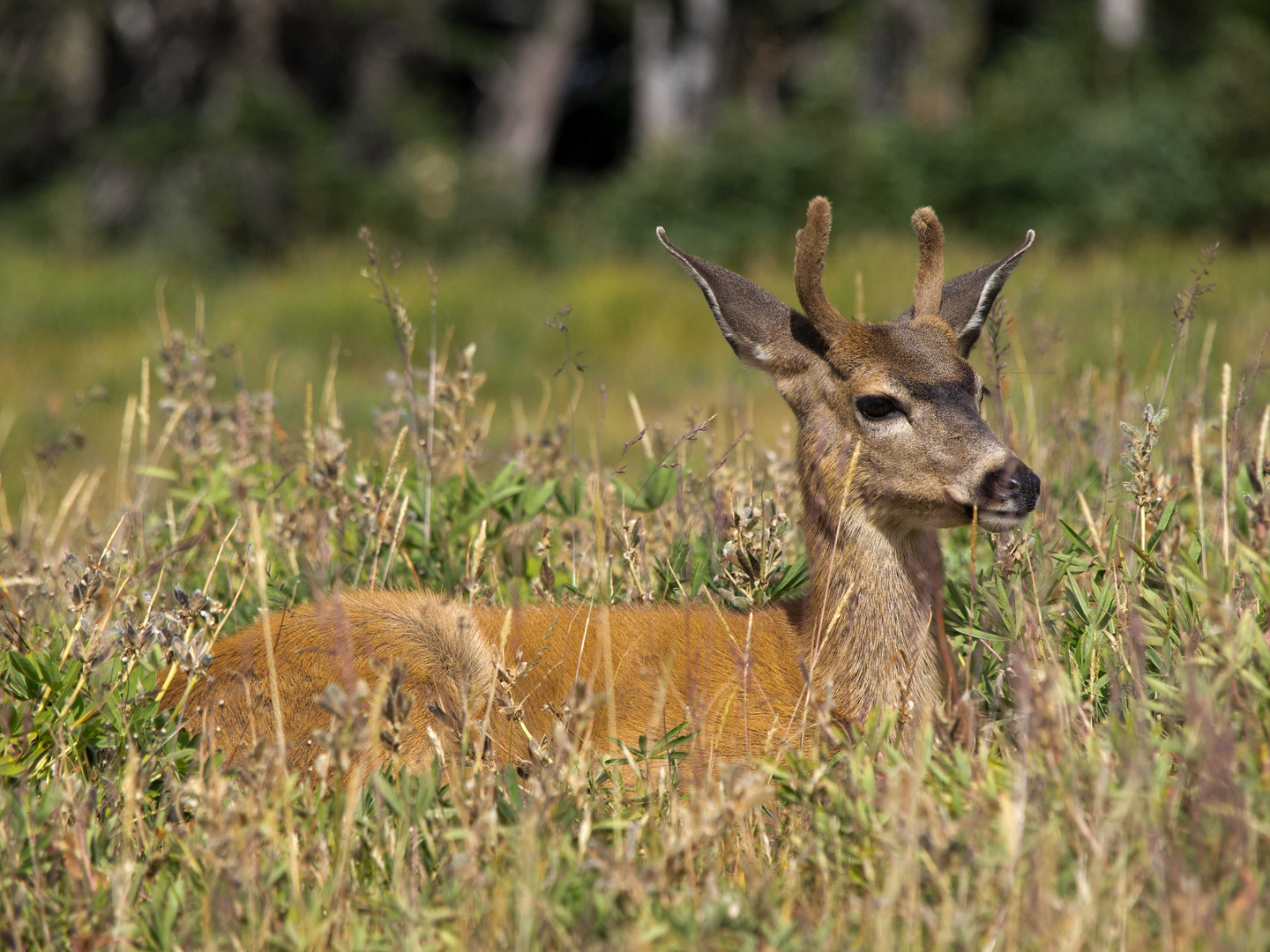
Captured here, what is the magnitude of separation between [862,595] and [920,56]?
25.0 metres

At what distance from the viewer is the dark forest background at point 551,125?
20297 millimetres

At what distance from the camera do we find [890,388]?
3875 mm

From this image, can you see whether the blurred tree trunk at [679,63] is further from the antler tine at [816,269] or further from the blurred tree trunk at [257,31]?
the antler tine at [816,269]

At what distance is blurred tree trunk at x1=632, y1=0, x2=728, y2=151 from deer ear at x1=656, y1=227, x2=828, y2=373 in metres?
23.9

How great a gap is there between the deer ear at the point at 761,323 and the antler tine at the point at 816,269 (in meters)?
0.05

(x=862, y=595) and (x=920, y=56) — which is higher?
(x=920, y=56)

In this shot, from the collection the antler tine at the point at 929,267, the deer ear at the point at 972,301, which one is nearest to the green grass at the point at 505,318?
the deer ear at the point at 972,301

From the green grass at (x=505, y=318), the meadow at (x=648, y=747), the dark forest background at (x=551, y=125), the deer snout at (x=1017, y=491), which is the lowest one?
the meadow at (x=648, y=747)

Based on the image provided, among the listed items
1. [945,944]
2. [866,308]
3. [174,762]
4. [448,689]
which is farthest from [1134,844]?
[866,308]

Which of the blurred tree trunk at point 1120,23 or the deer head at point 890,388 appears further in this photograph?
the blurred tree trunk at point 1120,23

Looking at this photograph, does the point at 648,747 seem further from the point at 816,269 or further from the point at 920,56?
the point at 920,56

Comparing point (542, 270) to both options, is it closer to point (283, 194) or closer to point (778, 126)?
point (283, 194)

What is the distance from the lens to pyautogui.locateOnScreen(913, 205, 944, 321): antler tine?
4203 millimetres

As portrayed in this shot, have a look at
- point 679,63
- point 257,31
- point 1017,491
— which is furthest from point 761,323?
point 679,63
